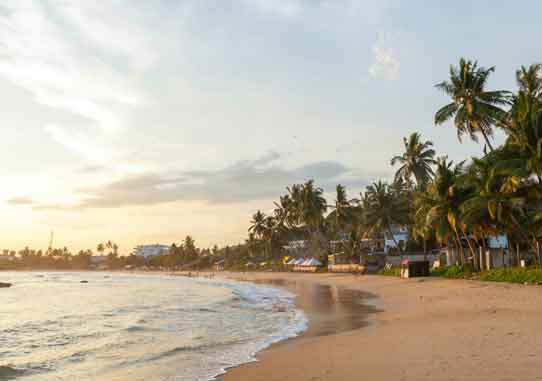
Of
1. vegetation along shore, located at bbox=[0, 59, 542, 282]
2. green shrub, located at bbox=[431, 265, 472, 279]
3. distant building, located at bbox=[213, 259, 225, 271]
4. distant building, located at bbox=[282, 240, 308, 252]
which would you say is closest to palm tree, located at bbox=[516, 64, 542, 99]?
vegetation along shore, located at bbox=[0, 59, 542, 282]

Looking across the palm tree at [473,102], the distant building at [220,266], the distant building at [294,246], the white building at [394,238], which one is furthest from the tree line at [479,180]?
the distant building at [220,266]

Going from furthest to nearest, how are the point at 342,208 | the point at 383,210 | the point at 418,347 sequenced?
the point at 342,208 → the point at 383,210 → the point at 418,347

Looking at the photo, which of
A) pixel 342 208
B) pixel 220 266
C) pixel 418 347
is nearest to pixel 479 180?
pixel 418 347

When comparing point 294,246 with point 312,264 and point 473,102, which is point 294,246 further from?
point 473,102

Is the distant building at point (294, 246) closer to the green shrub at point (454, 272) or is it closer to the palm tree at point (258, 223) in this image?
the palm tree at point (258, 223)

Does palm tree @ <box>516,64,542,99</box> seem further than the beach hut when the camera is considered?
No

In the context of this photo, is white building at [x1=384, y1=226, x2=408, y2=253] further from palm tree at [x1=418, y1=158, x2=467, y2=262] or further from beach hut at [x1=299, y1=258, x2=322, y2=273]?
palm tree at [x1=418, y1=158, x2=467, y2=262]

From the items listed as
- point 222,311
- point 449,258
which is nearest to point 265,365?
point 222,311

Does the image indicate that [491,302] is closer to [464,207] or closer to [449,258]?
[464,207]

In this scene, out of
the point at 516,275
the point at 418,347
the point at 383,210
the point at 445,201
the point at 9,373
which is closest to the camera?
the point at 418,347

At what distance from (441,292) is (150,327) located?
16884 mm

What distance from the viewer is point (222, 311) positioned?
25.5m

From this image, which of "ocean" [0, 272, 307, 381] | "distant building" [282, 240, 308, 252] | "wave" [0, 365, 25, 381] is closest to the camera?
"wave" [0, 365, 25, 381]

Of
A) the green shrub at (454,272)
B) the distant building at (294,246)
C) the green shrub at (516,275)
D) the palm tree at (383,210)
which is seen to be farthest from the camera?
the distant building at (294,246)
